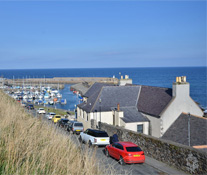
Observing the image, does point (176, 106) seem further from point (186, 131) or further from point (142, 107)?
point (142, 107)

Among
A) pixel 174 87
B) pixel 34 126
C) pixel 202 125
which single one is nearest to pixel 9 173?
pixel 34 126

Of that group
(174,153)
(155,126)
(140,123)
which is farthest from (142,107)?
(174,153)

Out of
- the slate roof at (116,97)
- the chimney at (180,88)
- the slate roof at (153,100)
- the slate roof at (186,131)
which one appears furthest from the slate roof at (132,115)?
the chimney at (180,88)

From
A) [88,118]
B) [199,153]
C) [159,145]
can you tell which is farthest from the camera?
[88,118]

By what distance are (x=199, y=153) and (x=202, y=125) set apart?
35.8ft

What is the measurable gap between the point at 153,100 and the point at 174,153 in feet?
50.9

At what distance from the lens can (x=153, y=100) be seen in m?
31.5

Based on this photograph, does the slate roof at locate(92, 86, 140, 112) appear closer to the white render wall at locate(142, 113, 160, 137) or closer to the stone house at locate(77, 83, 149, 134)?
the stone house at locate(77, 83, 149, 134)

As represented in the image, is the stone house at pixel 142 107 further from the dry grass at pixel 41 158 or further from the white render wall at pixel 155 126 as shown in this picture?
the dry grass at pixel 41 158

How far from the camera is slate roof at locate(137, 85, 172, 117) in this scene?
96.4 feet

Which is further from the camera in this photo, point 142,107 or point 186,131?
point 142,107

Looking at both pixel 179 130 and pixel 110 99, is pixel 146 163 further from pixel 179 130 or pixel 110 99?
pixel 110 99

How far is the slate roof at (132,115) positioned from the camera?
96.6 ft

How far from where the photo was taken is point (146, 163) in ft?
55.5
